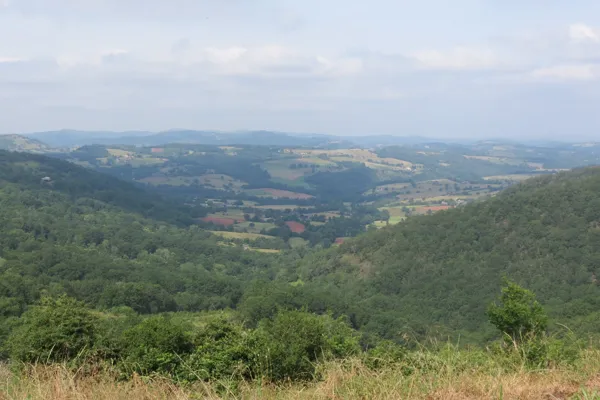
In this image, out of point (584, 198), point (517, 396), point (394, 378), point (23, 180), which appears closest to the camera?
point (517, 396)

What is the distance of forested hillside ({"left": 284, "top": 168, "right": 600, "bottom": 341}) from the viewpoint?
61375 mm

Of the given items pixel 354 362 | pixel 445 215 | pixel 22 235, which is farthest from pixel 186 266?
pixel 354 362

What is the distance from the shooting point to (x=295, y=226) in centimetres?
15350

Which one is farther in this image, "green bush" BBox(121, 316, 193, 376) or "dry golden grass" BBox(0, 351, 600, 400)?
"green bush" BBox(121, 316, 193, 376)

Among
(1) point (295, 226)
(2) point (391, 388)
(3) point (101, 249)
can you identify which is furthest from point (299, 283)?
(2) point (391, 388)

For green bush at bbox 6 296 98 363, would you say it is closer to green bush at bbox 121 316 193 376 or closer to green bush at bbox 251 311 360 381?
green bush at bbox 121 316 193 376

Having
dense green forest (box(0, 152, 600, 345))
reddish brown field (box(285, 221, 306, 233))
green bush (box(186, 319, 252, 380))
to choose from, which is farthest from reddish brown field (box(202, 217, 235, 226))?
green bush (box(186, 319, 252, 380))

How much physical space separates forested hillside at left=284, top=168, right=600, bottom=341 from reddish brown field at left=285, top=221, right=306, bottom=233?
4616 cm

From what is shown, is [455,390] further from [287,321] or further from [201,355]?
[287,321]

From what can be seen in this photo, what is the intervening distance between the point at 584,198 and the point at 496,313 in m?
69.0

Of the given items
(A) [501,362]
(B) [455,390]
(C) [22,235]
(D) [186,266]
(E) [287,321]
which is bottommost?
(D) [186,266]

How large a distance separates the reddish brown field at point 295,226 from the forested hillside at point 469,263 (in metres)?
46.2

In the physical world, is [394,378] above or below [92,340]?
above

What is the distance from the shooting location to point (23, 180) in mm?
137625
